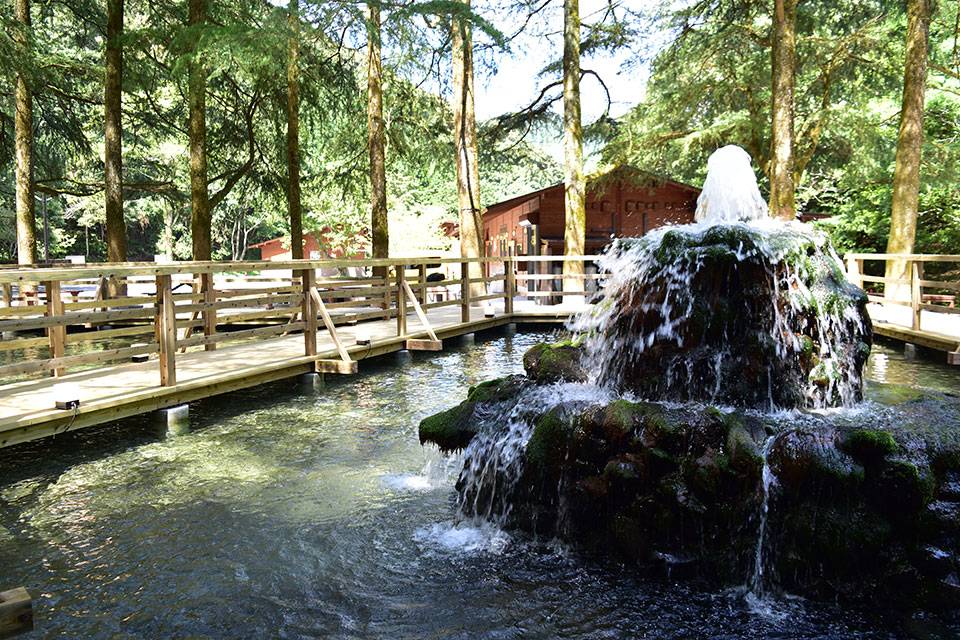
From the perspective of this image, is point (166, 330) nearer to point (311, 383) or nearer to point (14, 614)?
point (311, 383)

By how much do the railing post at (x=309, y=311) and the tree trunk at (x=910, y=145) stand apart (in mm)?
11140

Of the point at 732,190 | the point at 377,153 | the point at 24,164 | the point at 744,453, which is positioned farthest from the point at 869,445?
the point at 24,164

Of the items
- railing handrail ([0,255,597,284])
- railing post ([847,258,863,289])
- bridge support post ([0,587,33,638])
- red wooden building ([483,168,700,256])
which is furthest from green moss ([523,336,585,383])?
red wooden building ([483,168,700,256])

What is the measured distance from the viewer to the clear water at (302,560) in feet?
12.6

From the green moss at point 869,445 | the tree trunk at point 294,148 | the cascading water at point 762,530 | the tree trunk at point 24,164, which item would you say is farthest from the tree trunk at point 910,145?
the tree trunk at point 24,164

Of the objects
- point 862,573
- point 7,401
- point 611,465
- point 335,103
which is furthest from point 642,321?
point 335,103

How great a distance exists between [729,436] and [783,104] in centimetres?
1351

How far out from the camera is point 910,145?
14.6 metres

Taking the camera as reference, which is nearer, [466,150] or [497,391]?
[497,391]

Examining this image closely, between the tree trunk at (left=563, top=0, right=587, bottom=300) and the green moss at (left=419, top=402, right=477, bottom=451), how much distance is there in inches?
475

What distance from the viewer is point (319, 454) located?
6.82 meters

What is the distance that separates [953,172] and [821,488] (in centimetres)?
1816

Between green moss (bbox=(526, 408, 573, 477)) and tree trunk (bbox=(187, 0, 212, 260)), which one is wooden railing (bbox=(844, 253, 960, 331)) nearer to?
green moss (bbox=(526, 408, 573, 477))

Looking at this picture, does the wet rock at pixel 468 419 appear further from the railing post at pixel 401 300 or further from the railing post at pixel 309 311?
the railing post at pixel 401 300
